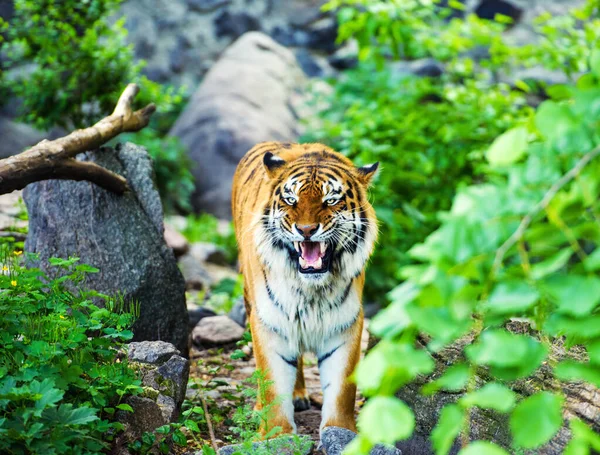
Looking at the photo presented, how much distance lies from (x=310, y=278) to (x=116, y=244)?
1.34m

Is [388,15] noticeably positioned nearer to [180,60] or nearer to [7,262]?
[7,262]

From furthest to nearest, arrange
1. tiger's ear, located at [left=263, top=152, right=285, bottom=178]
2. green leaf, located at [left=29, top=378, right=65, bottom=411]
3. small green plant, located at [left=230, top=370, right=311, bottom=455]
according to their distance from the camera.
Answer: tiger's ear, located at [left=263, top=152, right=285, bottom=178] < small green plant, located at [left=230, top=370, right=311, bottom=455] < green leaf, located at [left=29, top=378, right=65, bottom=411]

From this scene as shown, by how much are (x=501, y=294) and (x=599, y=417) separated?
181 centimetres

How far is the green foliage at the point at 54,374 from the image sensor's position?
8.41 feet

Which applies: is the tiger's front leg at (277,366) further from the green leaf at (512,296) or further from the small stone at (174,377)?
the green leaf at (512,296)

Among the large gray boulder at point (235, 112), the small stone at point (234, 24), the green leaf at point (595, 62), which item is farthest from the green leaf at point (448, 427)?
the small stone at point (234, 24)

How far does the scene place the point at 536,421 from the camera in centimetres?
126

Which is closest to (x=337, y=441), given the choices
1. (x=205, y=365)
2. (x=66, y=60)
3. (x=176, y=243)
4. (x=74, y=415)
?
(x=74, y=415)

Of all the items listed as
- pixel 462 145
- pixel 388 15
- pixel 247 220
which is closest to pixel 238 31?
pixel 462 145

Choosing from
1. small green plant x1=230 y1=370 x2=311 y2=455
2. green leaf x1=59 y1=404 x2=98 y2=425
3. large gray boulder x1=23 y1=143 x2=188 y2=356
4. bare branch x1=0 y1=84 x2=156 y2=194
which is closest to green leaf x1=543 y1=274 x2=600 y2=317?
small green plant x1=230 y1=370 x2=311 y2=455

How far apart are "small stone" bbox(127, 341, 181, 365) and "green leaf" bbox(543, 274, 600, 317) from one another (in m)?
2.54

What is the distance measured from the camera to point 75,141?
3945 millimetres

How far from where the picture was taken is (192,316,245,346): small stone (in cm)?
520

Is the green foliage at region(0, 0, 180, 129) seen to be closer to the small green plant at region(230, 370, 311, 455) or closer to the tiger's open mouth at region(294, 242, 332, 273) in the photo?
the tiger's open mouth at region(294, 242, 332, 273)
